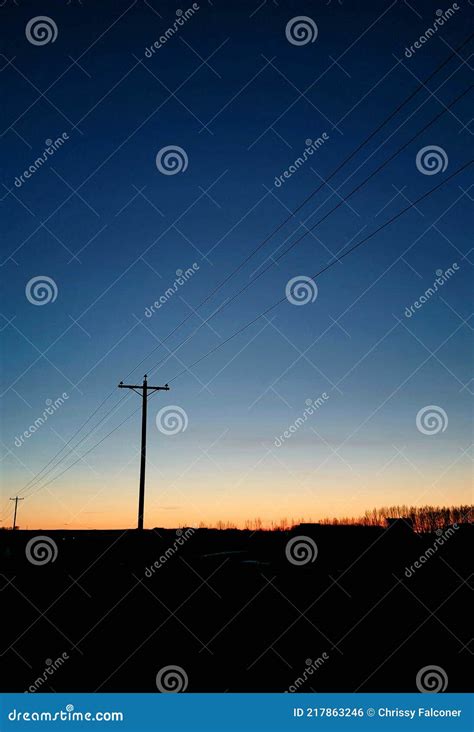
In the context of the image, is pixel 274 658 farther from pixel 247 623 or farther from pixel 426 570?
pixel 426 570

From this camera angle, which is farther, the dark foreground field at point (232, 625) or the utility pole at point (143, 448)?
the utility pole at point (143, 448)

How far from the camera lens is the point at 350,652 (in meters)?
11.3

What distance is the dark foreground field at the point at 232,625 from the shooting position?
374 inches

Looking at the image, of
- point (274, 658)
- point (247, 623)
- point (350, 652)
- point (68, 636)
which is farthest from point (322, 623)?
point (68, 636)

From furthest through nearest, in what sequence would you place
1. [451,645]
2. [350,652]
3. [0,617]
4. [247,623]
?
[0,617] → [247,623] → [451,645] → [350,652]

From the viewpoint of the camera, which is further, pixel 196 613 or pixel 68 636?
pixel 196 613

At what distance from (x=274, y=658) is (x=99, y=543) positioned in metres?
29.8

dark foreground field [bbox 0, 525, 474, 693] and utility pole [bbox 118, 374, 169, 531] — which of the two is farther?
utility pole [bbox 118, 374, 169, 531]

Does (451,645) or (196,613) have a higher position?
(451,645)

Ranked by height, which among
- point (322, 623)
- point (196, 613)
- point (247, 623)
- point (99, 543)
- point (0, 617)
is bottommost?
point (99, 543)

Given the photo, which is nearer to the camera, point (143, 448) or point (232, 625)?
point (232, 625)

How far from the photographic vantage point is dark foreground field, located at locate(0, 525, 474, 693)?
31.2 ft

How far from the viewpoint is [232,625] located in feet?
44.6
